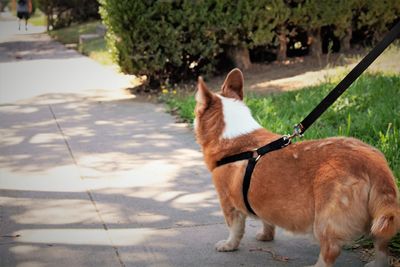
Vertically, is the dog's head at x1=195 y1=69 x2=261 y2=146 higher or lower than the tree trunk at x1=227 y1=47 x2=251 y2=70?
higher

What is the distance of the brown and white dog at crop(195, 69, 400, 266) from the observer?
3.40m

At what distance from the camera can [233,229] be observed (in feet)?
14.1

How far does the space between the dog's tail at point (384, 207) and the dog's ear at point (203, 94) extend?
4.48 ft

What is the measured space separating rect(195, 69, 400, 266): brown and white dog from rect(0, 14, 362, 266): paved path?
456mm

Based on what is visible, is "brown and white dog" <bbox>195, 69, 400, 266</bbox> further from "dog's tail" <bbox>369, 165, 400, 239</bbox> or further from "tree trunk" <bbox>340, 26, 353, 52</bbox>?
"tree trunk" <bbox>340, 26, 353, 52</bbox>

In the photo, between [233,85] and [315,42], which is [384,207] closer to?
[233,85]

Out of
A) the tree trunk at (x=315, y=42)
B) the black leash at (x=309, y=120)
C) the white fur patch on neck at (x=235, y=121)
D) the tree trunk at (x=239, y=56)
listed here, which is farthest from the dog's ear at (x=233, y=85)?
the tree trunk at (x=315, y=42)

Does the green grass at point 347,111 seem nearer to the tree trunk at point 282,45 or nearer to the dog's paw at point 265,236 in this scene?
the dog's paw at point 265,236

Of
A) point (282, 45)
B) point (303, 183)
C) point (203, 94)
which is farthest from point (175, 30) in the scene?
point (303, 183)

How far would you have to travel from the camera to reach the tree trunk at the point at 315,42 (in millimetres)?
12018

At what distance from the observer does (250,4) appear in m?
10.6

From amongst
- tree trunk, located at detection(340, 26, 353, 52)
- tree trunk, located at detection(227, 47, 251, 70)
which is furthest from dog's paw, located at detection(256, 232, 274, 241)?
tree trunk, located at detection(340, 26, 353, 52)

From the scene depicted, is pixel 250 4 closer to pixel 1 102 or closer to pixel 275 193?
pixel 1 102

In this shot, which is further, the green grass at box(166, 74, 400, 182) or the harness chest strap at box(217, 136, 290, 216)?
the green grass at box(166, 74, 400, 182)
